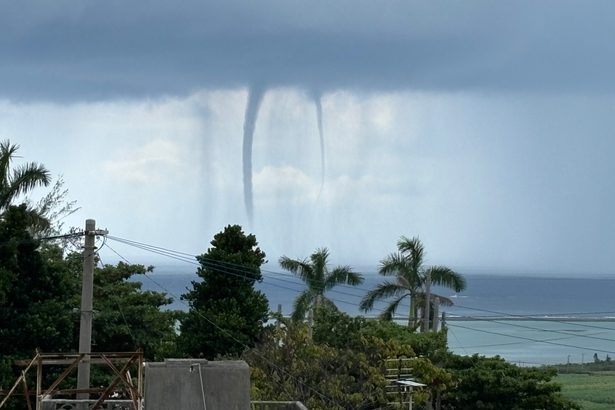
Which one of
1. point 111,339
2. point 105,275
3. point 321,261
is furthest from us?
point 321,261

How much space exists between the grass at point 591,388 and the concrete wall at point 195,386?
51.3 metres

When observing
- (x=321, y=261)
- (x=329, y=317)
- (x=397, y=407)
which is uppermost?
(x=321, y=261)

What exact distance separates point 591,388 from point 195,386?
73.2 m

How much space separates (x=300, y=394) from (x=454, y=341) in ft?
467

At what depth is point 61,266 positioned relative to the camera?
151ft

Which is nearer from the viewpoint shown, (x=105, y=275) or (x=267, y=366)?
(x=267, y=366)

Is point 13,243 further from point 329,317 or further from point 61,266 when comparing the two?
point 329,317

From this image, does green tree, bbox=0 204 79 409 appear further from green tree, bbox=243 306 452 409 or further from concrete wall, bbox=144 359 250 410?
concrete wall, bbox=144 359 250 410

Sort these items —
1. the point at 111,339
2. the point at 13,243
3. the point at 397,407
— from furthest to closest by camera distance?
the point at 111,339 → the point at 13,243 → the point at 397,407

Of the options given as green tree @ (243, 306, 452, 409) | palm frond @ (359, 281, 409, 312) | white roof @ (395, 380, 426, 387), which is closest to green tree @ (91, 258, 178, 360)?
green tree @ (243, 306, 452, 409)

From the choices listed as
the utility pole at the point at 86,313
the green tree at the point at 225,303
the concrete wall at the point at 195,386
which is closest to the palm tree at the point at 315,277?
the green tree at the point at 225,303

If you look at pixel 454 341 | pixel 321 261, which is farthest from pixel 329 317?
pixel 454 341

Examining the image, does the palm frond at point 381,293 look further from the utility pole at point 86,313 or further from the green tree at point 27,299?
Answer: the utility pole at point 86,313

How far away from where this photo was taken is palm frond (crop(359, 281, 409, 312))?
64250 mm
